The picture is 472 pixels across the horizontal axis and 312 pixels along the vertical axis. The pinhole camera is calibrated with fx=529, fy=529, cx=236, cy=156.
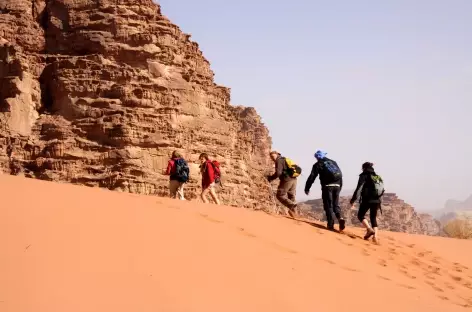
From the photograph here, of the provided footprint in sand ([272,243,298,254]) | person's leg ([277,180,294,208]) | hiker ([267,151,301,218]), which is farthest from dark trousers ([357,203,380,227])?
footprint in sand ([272,243,298,254])

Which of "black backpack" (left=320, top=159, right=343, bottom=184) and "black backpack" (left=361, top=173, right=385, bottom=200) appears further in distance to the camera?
"black backpack" (left=361, top=173, right=385, bottom=200)

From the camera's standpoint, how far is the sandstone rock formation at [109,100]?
29.3 meters

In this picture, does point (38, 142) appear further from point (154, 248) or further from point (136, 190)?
point (154, 248)

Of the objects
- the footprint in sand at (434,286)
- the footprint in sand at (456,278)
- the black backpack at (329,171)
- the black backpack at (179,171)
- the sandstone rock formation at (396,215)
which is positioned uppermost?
the black backpack at (329,171)

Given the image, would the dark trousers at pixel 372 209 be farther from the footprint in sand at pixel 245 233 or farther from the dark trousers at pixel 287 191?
the footprint in sand at pixel 245 233

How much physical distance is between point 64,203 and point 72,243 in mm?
1420

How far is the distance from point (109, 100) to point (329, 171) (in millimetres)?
23671

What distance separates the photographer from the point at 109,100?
102 ft

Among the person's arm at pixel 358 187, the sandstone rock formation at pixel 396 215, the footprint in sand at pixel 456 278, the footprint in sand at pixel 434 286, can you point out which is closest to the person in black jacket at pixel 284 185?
the person's arm at pixel 358 187

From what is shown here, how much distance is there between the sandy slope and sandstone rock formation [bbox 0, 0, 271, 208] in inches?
840

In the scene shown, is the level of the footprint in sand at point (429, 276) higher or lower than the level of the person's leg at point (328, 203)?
lower

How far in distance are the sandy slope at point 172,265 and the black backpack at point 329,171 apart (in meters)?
1.61

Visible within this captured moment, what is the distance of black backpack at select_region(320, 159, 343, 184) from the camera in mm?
9453

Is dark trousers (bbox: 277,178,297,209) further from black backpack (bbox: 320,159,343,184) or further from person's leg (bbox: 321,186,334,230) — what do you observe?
black backpack (bbox: 320,159,343,184)
